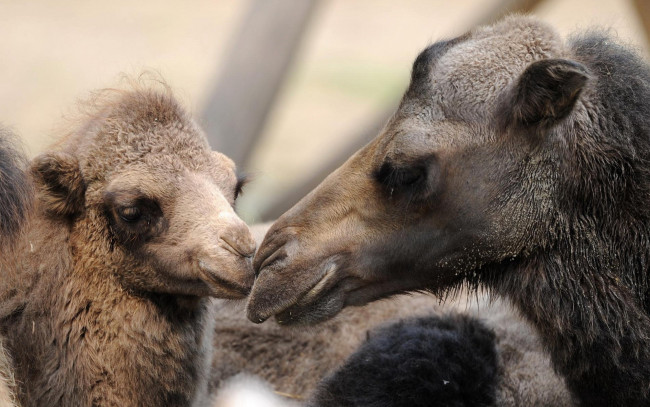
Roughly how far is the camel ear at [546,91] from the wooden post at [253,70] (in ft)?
10.3

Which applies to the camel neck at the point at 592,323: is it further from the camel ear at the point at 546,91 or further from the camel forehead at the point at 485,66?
the camel forehead at the point at 485,66

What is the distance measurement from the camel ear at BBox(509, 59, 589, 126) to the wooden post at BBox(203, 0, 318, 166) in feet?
10.3

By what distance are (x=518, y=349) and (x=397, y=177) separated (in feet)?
4.90

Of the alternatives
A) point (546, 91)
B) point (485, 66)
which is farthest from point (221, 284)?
point (546, 91)

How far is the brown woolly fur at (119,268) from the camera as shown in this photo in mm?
4012

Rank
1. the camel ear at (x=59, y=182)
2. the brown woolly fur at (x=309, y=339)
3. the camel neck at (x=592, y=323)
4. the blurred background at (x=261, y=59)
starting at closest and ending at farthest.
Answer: the camel neck at (x=592, y=323) → the camel ear at (x=59, y=182) → the brown woolly fur at (x=309, y=339) → the blurred background at (x=261, y=59)

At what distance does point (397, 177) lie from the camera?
3.84 metres

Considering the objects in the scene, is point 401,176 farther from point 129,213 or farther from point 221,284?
point 129,213

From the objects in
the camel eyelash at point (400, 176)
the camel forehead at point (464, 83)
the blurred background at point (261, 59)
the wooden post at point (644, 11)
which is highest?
the wooden post at point (644, 11)

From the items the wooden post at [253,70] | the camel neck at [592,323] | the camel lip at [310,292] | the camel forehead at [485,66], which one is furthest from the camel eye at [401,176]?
the wooden post at [253,70]

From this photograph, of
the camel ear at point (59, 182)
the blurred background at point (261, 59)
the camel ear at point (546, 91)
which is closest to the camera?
the camel ear at point (546, 91)

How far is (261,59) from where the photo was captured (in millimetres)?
6723

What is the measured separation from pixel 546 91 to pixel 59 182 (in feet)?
6.78

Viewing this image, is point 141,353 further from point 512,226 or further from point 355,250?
point 512,226
